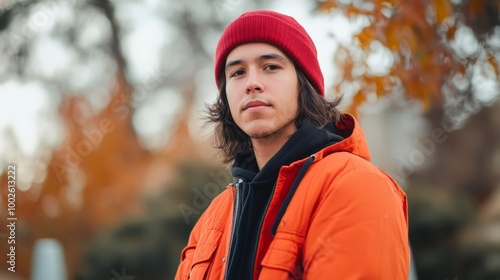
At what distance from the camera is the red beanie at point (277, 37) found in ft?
7.66

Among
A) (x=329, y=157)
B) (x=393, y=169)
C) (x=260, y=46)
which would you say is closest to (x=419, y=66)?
(x=260, y=46)

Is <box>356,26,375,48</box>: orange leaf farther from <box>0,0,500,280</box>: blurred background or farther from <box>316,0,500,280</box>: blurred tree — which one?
<box>0,0,500,280</box>: blurred background

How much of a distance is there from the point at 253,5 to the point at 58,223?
4415 mm

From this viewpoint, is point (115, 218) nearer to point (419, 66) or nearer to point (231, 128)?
point (419, 66)

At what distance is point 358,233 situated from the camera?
1.77 meters

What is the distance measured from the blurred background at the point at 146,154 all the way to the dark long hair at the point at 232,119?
5.78m

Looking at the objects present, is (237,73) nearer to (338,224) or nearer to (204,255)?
(204,255)

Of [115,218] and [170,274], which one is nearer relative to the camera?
[170,274]

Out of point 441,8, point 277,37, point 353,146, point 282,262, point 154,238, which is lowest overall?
point 282,262

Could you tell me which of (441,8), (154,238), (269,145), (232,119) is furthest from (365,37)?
(154,238)

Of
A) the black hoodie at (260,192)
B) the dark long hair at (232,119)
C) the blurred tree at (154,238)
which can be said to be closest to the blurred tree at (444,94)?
the dark long hair at (232,119)

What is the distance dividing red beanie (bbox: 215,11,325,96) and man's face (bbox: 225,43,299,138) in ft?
0.08

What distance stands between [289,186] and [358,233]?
32 cm

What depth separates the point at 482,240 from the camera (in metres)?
8.50
